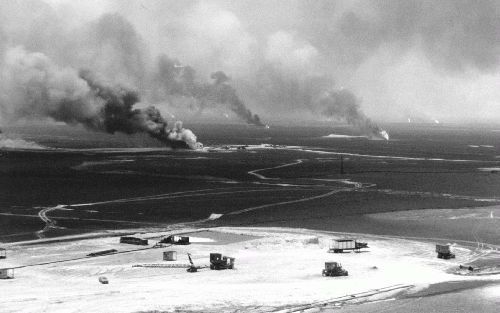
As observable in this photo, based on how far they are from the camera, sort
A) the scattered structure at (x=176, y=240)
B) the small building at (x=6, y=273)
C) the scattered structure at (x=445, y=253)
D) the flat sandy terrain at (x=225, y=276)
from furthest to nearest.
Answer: the scattered structure at (x=176, y=240) < the scattered structure at (x=445, y=253) < the small building at (x=6, y=273) < the flat sandy terrain at (x=225, y=276)

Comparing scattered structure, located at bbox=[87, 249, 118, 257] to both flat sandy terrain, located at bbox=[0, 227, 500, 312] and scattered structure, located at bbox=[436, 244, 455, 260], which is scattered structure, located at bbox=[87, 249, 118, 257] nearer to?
flat sandy terrain, located at bbox=[0, 227, 500, 312]

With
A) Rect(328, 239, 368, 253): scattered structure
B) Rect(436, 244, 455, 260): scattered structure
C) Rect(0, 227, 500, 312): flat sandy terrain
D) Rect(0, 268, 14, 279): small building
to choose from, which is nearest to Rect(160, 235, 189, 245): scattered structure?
Rect(0, 227, 500, 312): flat sandy terrain

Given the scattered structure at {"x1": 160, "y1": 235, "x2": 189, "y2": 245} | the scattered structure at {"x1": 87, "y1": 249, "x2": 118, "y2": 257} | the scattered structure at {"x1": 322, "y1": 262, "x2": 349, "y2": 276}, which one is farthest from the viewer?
the scattered structure at {"x1": 160, "y1": 235, "x2": 189, "y2": 245}

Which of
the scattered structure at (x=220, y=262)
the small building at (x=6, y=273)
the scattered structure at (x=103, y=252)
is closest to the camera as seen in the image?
the small building at (x=6, y=273)

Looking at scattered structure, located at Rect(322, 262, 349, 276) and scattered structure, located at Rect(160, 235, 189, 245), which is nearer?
scattered structure, located at Rect(322, 262, 349, 276)

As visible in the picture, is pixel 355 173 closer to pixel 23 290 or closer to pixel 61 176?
pixel 61 176

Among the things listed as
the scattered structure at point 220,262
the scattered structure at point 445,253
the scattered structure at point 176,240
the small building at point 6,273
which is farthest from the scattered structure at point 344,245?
the small building at point 6,273

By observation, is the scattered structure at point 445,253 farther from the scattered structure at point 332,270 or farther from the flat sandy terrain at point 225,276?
the scattered structure at point 332,270
